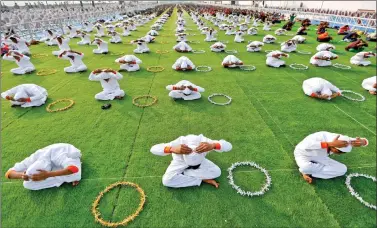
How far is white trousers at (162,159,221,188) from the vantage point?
169 inches

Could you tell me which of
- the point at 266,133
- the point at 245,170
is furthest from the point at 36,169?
the point at 266,133

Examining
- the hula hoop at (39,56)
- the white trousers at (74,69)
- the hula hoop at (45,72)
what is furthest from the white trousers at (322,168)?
the hula hoop at (39,56)

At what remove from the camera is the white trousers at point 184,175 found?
14.0 feet

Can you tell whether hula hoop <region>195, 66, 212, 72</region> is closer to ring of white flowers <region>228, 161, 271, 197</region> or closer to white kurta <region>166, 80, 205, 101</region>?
white kurta <region>166, 80, 205, 101</region>

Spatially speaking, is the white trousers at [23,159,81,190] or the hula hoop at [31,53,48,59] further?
the hula hoop at [31,53,48,59]

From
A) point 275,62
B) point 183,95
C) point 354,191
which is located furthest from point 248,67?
point 354,191

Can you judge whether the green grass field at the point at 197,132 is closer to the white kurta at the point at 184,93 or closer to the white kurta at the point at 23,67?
the white kurta at the point at 184,93

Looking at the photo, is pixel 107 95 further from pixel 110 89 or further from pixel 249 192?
pixel 249 192

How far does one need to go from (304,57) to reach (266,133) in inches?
396

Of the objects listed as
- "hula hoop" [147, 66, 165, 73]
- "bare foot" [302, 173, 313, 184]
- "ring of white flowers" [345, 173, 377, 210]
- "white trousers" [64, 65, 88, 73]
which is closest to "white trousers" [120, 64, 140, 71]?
"hula hoop" [147, 66, 165, 73]

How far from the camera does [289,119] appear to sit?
6.77 m

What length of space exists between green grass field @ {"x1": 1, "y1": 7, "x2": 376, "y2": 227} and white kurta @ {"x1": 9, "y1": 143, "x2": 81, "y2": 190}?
176 mm

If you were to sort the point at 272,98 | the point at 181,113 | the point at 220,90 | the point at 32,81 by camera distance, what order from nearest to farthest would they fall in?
the point at 181,113 → the point at 272,98 → the point at 220,90 → the point at 32,81

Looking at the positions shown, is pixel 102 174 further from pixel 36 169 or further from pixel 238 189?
pixel 238 189
